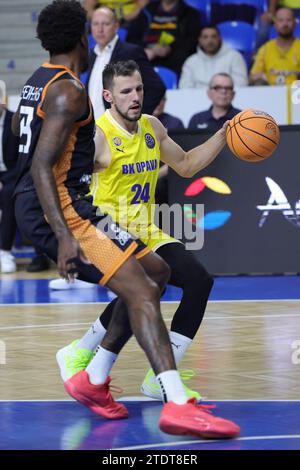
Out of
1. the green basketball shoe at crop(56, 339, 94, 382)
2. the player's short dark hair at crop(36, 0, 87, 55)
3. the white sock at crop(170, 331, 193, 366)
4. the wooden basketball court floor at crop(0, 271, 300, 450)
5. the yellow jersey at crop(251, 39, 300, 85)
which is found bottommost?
the wooden basketball court floor at crop(0, 271, 300, 450)

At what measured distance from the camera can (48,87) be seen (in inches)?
213

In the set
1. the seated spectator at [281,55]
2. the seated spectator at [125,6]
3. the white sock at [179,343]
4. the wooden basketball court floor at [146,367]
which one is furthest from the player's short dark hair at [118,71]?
the seated spectator at [125,6]

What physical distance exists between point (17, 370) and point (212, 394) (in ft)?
4.80

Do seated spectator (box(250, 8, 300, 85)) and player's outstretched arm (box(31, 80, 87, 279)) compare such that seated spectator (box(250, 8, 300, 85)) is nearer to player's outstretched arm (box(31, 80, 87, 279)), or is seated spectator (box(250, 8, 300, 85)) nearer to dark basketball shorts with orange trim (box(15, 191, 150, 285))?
dark basketball shorts with orange trim (box(15, 191, 150, 285))

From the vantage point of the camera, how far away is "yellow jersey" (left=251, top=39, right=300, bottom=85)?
14.6m

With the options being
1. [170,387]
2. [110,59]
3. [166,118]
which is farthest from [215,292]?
[170,387]

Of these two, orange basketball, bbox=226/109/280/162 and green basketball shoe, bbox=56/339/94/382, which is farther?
orange basketball, bbox=226/109/280/162

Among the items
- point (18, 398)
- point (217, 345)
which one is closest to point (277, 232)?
point (217, 345)

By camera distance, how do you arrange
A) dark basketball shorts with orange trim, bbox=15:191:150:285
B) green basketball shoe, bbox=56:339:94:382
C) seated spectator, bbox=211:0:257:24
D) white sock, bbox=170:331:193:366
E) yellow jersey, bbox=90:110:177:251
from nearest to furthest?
dark basketball shorts with orange trim, bbox=15:191:150:285
green basketball shoe, bbox=56:339:94:382
white sock, bbox=170:331:193:366
yellow jersey, bbox=90:110:177:251
seated spectator, bbox=211:0:257:24

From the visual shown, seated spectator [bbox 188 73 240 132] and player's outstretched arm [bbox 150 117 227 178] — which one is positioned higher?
player's outstretched arm [bbox 150 117 227 178]

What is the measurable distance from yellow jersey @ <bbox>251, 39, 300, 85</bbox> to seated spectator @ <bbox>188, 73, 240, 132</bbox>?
2113 millimetres

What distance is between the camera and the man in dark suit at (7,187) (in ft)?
42.9

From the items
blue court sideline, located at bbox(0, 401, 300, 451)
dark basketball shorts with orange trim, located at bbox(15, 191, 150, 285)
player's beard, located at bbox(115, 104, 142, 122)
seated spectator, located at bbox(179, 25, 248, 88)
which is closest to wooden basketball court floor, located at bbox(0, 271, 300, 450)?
blue court sideline, located at bbox(0, 401, 300, 451)
